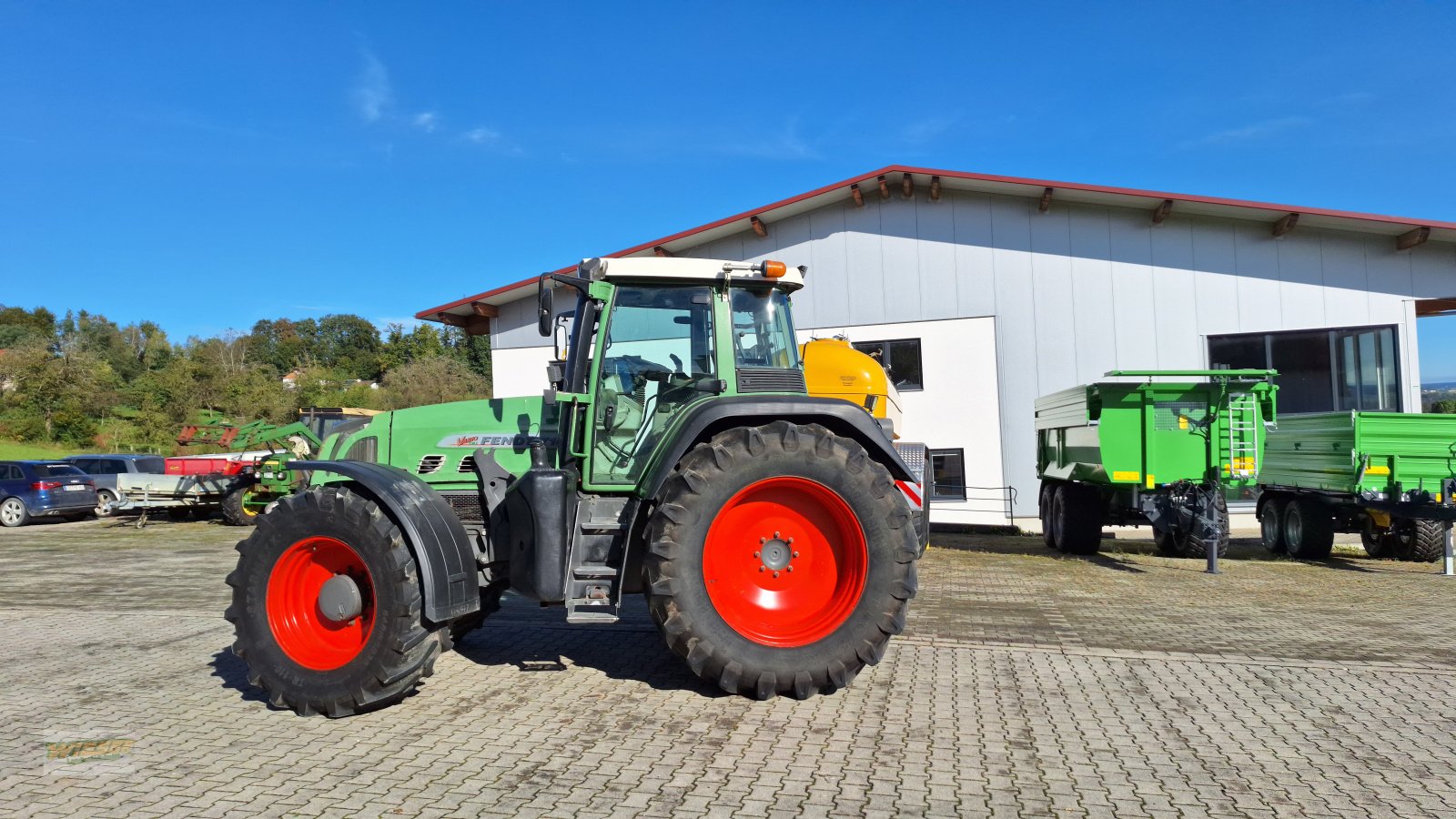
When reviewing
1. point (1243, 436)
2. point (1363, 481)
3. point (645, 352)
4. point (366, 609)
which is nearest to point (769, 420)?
point (645, 352)

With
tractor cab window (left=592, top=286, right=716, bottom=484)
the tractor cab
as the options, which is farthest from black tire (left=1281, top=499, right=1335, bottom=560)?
tractor cab window (left=592, top=286, right=716, bottom=484)

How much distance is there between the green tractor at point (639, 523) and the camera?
4.66 metres

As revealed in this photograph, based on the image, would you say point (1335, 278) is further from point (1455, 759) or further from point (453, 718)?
point (453, 718)

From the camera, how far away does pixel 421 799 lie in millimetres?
3594

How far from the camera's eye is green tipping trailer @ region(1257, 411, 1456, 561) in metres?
10.5

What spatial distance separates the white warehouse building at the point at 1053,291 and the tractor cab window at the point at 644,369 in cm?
1205

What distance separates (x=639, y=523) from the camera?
5102 mm

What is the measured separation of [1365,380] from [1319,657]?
11.9m

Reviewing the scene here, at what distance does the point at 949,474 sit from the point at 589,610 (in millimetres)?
13304

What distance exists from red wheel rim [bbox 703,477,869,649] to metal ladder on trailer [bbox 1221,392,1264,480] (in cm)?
784

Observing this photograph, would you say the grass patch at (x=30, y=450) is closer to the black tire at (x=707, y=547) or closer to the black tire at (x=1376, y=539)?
the black tire at (x=707, y=547)

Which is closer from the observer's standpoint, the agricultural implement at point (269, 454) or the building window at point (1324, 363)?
the building window at point (1324, 363)

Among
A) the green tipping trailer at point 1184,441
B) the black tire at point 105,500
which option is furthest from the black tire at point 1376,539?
the black tire at point 105,500

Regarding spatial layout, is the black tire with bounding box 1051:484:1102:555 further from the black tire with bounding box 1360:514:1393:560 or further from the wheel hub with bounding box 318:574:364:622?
the wheel hub with bounding box 318:574:364:622
